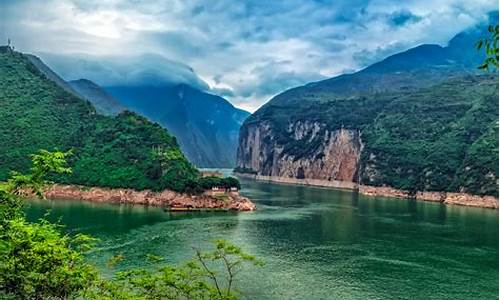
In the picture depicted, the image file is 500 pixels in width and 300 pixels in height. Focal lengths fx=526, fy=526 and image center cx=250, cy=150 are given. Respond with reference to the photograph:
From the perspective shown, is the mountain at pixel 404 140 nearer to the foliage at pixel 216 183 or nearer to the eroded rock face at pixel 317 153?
the eroded rock face at pixel 317 153

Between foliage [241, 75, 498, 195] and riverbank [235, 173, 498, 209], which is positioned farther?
foliage [241, 75, 498, 195]

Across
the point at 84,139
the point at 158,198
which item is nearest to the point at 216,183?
the point at 158,198

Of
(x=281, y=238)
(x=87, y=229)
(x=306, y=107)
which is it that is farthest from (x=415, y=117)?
(x=87, y=229)

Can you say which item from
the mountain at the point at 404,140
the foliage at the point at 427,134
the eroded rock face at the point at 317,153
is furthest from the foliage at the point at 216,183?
the eroded rock face at the point at 317,153

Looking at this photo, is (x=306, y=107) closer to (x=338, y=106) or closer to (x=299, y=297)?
(x=338, y=106)

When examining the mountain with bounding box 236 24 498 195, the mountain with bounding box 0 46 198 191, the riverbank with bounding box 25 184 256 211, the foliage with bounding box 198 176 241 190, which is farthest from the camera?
the mountain with bounding box 236 24 498 195

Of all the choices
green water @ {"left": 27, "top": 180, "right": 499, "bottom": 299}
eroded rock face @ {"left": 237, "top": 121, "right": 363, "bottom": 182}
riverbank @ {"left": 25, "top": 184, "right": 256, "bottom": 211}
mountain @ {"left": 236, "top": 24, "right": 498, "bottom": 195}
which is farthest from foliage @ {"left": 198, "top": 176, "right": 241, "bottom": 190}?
eroded rock face @ {"left": 237, "top": 121, "right": 363, "bottom": 182}

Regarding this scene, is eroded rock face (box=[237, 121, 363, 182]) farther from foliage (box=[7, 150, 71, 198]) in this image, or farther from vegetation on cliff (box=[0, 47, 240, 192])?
foliage (box=[7, 150, 71, 198])
